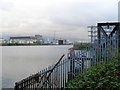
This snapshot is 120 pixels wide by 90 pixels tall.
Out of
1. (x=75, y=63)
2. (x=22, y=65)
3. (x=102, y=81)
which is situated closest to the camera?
(x=102, y=81)

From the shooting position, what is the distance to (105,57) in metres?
8.90

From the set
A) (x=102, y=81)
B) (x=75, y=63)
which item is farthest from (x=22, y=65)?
(x=102, y=81)

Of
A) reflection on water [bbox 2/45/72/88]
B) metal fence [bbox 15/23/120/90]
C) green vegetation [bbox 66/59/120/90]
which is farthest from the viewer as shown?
reflection on water [bbox 2/45/72/88]

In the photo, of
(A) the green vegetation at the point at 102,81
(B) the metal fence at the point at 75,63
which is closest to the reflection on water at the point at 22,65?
(B) the metal fence at the point at 75,63

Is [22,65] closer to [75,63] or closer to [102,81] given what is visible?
[75,63]

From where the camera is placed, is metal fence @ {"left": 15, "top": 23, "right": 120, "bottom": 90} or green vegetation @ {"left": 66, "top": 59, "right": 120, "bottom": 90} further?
metal fence @ {"left": 15, "top": 23, "right": 120, "bottom": 90}

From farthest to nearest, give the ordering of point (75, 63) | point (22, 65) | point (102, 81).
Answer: point (22, 65) → point (75, 63) → point (102, 81)

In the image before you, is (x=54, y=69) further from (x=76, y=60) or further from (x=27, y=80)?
(x=27, y=80)

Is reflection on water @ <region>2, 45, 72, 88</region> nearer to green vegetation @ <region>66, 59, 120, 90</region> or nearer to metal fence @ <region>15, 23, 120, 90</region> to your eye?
metal fence @ <region>15, 23, 120, 90</region>

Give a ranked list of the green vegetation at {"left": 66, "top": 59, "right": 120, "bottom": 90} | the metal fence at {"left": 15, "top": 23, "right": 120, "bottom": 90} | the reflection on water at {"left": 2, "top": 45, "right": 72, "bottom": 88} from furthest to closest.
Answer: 1. the reflection on water at {"left": 2, "top": 45, "right": 72, "bottom": 88}
2. the metal fence at {"left": 15, "top": 23, "right": 120, "bottom": 90}
3. the green vegetation at {"left": 66, "top": 59, "right": 120, "bottom": 90}

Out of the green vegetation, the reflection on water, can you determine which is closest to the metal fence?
the green vegetation

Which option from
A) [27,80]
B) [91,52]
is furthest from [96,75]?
[91,52]

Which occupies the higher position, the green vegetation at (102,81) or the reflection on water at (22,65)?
the green vegetation at (102,81)

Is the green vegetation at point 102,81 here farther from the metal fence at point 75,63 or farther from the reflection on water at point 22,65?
the reflection on water at point 22,65
